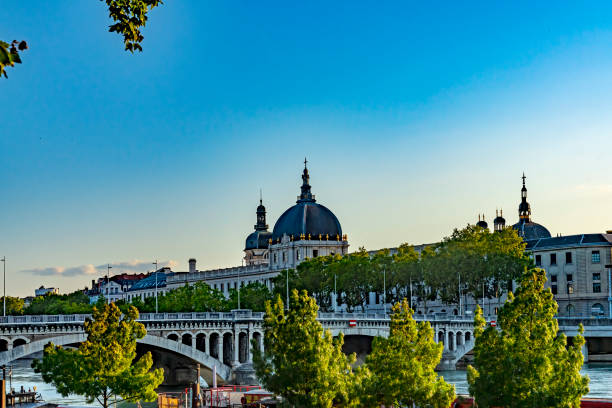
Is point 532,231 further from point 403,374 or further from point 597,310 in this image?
point 403,374

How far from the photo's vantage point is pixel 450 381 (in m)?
94.5

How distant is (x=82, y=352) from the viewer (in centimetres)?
5700

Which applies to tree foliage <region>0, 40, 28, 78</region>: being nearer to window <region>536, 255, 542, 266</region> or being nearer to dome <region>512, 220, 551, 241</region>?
window <region>536, 255, 542, 266</region>

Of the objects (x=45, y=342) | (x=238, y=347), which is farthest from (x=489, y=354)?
(x=238, y=347)

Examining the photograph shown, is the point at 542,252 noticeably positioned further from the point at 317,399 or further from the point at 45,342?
the point at 317,399

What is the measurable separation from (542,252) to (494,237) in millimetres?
24961

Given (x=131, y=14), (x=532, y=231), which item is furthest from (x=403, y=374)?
(x=532, y=231)

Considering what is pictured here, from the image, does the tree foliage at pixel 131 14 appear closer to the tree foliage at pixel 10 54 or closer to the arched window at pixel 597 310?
the tree foliage at pixel 10 54

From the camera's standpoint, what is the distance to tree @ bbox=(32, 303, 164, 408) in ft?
185

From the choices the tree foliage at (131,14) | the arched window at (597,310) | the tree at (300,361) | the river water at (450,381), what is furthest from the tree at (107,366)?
the arched window at (597,310)

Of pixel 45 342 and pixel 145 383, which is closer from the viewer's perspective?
pixel 145 383

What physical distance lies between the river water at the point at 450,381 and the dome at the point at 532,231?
69101mm

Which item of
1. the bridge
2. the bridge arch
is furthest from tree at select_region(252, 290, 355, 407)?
the bridge arch

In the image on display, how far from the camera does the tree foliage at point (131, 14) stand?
716 inches
